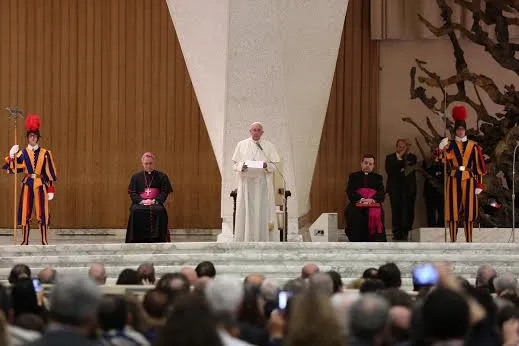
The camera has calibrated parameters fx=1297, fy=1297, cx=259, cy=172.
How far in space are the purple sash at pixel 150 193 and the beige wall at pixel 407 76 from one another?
4973mm

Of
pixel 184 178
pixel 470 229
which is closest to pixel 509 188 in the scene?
pixel 470 229

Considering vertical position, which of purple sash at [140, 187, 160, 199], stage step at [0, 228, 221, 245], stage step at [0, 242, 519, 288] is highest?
purple sash at [140, 187, 160, 199]

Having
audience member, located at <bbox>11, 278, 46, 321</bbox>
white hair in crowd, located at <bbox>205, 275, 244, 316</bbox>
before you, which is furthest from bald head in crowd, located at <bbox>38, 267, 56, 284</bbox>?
white hair in crowd, located at <bbox>205, 275, 244, 316</bbox>

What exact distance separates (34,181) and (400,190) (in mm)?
5560

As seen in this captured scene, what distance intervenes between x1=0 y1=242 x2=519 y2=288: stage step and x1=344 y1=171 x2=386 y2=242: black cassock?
6.90 ft

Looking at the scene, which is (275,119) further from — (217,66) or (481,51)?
(481,51)

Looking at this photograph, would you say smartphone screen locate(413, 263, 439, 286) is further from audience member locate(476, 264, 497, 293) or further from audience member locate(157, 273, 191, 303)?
audience member locate(157, 273, 191, 303)

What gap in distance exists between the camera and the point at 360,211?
1466 centimetres

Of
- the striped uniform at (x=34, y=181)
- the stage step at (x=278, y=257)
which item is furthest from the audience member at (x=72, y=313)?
the striped uniform at (x=34, y=181)

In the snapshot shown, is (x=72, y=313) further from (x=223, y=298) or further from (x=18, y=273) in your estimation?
(x=18, y=273)

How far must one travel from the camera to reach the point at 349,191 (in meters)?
14.9

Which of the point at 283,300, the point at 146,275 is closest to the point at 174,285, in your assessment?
the point at 283,300

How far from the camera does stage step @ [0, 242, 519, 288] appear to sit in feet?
39.2

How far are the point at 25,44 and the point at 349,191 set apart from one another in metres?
5.87
